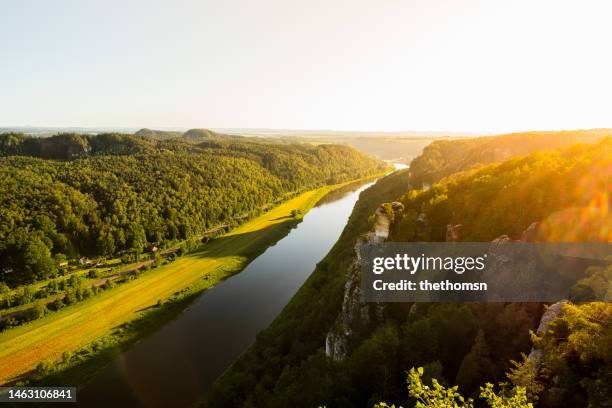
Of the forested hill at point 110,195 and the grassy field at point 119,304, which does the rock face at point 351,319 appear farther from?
the forested hill at point 110,195

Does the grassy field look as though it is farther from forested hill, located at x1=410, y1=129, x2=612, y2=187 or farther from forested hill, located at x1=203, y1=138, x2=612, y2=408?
forested hill, located at x1=410, y1=129, x2=612, y2=187

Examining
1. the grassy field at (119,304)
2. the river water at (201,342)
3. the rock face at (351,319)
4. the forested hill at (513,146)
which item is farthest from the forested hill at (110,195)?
the rock face at (351,319)

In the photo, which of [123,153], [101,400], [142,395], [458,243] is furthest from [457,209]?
[123,153]

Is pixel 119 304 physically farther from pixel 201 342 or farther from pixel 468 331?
pixel 468 331

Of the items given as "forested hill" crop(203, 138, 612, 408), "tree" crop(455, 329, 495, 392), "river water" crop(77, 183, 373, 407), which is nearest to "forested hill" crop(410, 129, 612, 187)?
"river water" crop(77, 183, 373, 407)

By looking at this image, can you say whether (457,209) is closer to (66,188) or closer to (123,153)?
(66,188)
